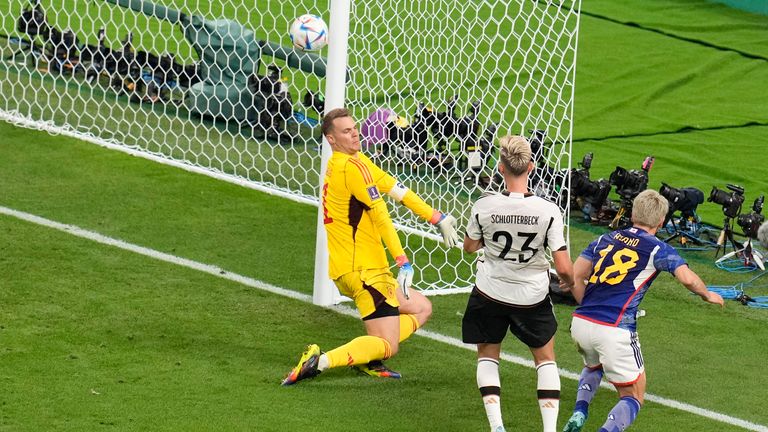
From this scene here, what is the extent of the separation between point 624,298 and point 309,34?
155 inches

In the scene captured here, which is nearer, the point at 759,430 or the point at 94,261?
the point at 759,430

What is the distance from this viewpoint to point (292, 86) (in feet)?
38.0

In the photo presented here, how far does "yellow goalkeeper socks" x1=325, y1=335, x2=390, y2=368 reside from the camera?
23.1ft

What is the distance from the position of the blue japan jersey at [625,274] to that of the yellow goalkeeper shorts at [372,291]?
125 centimetres

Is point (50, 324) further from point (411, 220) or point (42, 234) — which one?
point (411, 220)

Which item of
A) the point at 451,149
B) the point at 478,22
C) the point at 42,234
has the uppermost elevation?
the point at 478,22

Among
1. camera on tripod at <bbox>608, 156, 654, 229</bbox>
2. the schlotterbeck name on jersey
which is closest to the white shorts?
the schlotterbeck name on jersey

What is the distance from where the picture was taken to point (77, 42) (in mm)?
12508

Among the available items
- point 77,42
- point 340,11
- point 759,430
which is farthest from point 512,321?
point 77,42

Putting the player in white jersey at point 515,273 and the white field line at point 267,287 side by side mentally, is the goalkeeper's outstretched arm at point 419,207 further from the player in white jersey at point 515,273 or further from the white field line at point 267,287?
the white field line at point 267,287

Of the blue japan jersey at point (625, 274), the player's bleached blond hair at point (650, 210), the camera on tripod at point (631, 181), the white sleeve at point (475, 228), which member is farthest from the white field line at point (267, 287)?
the camera on tripod at point (631, 181)

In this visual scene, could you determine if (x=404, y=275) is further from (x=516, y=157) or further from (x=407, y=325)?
(x=516, y=157)

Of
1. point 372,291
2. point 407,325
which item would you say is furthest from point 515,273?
point 407,325

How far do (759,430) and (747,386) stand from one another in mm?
657
